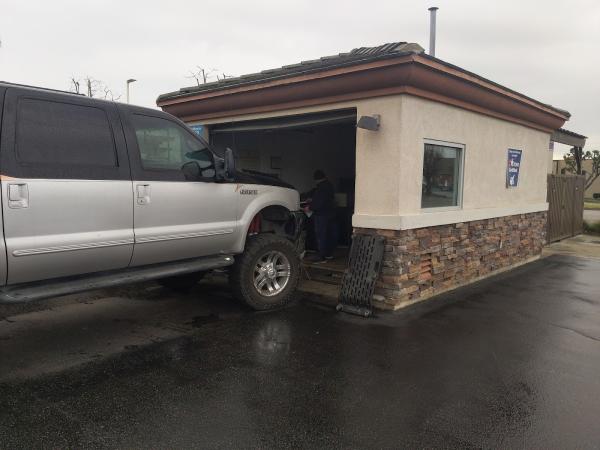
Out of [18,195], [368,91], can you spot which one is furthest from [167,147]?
[368,91]

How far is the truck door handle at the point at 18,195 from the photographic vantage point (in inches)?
147

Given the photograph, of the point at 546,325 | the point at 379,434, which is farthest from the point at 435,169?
the point at 379,434

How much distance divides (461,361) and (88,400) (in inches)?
125

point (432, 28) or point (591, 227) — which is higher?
point (432, 28)

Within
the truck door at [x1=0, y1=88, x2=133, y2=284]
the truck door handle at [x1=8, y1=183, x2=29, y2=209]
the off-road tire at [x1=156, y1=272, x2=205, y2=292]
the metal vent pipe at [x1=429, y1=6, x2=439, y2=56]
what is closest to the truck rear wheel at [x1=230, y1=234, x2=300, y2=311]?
the off-road tire at [x1=156, y1=272, x2=205, y2=292]

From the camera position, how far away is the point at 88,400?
3.50 m

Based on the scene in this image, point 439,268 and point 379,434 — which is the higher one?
point 439,268

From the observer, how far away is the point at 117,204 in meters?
4.40

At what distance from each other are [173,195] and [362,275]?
8.14 feet

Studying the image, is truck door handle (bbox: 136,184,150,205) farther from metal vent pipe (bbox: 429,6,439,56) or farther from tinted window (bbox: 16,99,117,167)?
metal vent pipe (bbox: 429,6,439,56)

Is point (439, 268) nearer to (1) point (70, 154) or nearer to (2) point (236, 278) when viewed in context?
(2) point (236, 278)

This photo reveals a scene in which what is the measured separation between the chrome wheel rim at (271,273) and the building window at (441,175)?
2.03m

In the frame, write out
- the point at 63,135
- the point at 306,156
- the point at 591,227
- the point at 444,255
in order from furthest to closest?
the point at 591,227, the point at 306,156, the point at 444,255, the point at 63,135

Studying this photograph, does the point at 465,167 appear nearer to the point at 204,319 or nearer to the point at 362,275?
the point at 362,275
